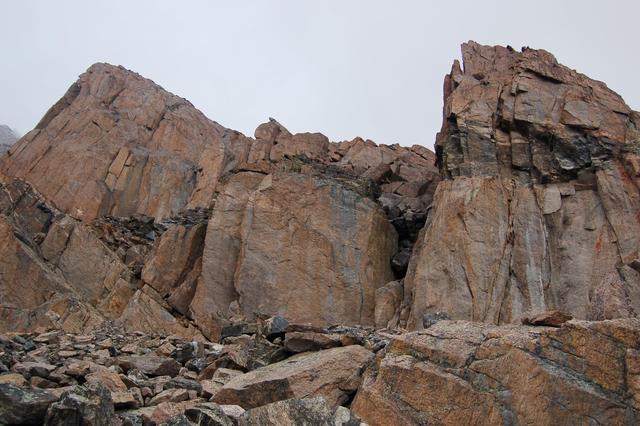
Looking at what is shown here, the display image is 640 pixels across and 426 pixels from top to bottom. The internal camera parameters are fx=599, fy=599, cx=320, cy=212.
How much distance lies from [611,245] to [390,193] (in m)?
16.8

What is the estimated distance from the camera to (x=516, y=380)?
11.6 m

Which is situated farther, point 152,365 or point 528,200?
point 528,200

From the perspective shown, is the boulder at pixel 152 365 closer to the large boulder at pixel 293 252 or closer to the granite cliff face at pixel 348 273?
the granite cliff face at pixel 348 273

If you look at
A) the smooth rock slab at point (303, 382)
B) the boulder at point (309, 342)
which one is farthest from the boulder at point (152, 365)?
the boulder at point (309, 342)

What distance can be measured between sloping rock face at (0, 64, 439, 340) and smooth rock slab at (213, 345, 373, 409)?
10.6 metres

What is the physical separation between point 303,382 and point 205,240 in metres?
24.0

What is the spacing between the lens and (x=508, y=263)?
31312 millimetres

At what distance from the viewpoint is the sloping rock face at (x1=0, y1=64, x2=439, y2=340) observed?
32.8m

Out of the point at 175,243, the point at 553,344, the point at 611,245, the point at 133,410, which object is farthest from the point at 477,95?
the point at 133,410

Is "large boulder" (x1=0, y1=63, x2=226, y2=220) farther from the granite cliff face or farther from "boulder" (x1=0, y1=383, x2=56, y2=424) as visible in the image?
"boulder" (x1=0, y1=383, x2=56, y2=424)

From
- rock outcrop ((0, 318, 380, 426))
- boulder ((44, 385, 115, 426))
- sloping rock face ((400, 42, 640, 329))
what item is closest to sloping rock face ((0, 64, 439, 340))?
sloping rock face ((400, 42, 640, 329))

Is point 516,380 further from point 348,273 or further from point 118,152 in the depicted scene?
point 118,152

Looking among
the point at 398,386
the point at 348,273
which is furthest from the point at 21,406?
the point at 348,273

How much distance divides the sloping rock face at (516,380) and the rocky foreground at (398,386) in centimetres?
2
